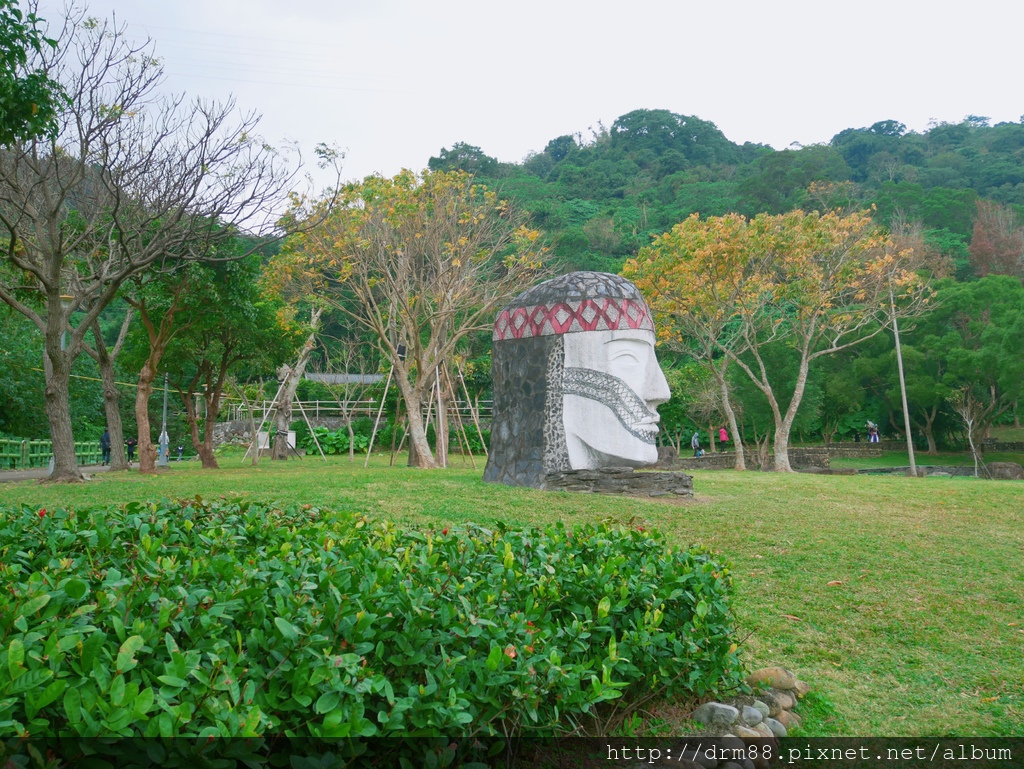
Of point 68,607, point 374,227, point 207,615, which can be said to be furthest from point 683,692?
→ point 374,227

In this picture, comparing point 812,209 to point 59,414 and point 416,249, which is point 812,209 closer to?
point 416,249

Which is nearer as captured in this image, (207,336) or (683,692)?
(683,692)

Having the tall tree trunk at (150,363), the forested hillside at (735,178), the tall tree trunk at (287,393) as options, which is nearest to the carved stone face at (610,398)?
the tall tree trunk at (150,363)

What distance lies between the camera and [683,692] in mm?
3717

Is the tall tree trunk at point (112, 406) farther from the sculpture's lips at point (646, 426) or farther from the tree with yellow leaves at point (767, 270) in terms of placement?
the tree with yellow leaves at point (767, 270)

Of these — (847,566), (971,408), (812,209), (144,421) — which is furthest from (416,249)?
(812,209)

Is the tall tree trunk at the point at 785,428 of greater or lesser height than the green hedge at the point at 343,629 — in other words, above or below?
above

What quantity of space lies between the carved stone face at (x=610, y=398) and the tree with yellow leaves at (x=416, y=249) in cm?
770

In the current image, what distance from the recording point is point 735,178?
1973 inches

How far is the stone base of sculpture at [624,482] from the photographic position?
1046cm

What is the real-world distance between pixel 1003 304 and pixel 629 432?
22907 millimetres

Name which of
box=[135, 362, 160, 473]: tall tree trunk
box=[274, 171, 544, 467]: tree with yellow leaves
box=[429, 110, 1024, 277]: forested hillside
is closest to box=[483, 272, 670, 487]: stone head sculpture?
box=[274, 171, 544, 467]: tree with yellow leaves

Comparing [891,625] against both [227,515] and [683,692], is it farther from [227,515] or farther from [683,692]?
[227,515]

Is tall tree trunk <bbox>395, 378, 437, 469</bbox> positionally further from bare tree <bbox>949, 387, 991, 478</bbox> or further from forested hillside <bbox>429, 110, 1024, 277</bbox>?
bare tree <bbox>949, 387, 991, 478</bbox>
